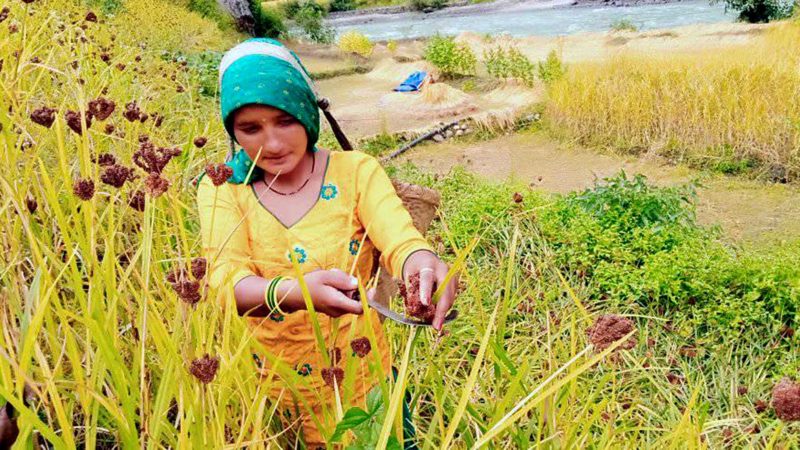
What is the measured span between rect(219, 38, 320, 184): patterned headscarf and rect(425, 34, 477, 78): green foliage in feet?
28.8

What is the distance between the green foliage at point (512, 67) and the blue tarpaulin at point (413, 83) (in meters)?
0.97

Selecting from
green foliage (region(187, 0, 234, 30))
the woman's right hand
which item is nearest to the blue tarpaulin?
green foliage (region(187, 0, 234, 30))

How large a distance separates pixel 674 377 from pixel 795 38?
6477mm

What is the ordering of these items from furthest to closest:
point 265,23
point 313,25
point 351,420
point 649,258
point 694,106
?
1. point 313,25
2. point 265,23
3. point 694,106
4. point 649,258
5. point 351,420

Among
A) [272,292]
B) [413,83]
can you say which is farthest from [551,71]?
[272,292]

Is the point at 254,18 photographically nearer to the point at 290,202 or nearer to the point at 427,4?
the point at 290,202

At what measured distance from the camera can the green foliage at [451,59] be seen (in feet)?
32.1

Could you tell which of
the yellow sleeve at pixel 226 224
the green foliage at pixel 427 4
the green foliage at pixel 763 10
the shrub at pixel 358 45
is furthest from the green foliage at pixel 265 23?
the yellow sleeve at pixel 226 224

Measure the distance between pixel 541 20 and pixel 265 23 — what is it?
8.67 meters

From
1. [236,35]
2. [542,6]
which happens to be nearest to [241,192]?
[236,35]

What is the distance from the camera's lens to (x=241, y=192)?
1241mm

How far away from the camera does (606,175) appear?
551 cm

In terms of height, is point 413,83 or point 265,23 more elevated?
point 265,23

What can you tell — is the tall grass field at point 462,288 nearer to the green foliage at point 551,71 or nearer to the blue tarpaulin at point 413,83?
the green foliage at point 551,71
